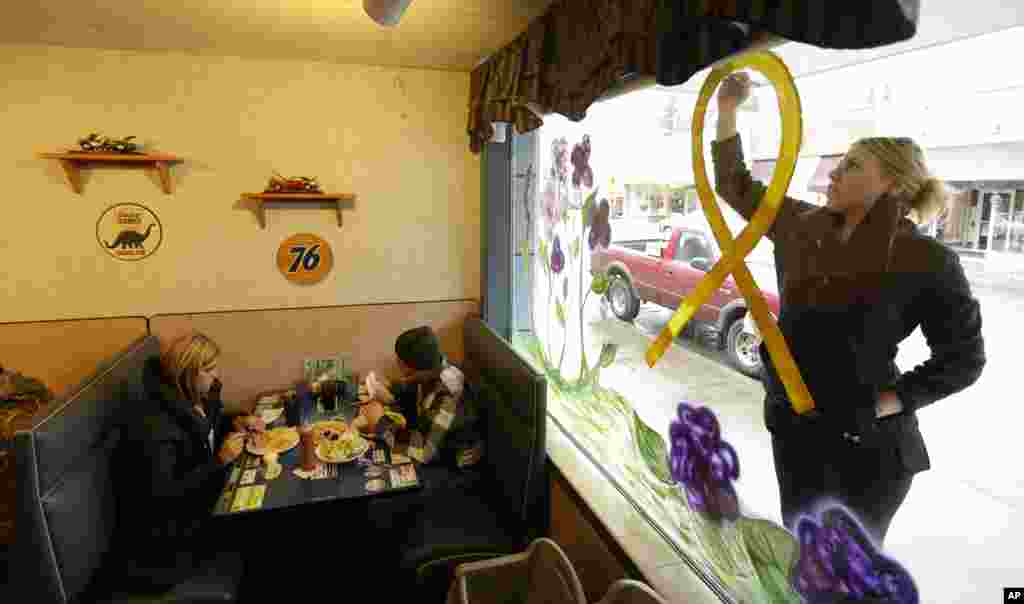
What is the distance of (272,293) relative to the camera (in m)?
3.17

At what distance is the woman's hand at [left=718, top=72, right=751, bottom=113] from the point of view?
1301mm

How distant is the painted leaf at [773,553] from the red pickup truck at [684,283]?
0.35 meters

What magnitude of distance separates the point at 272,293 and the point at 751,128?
8.74ft

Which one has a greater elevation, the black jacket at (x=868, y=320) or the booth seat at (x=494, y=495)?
the black jacket at (x=868, y=320)

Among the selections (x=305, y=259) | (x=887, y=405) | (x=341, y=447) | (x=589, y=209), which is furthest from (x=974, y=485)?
(x=305, y=259)

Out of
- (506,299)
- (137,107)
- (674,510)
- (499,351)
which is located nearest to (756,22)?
(674,510)

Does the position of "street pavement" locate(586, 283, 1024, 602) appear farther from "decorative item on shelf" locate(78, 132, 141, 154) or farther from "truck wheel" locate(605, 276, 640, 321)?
"decorative item on shelf" locate(78, 132, 141, 154)

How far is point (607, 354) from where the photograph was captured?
6.94 feet

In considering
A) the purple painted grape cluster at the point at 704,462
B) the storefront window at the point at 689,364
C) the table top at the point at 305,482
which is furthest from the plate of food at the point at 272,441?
the purple painted grape cluster at the point at 704,462

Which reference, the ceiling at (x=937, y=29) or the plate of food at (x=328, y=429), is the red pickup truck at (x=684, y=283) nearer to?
the ceiling at (x=937, y=29)

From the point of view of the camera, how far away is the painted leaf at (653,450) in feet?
5.67

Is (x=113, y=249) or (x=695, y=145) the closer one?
(x=695, y=145)

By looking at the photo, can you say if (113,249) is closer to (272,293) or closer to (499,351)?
(272,293)

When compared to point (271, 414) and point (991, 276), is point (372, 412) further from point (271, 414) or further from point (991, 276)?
point (991, 276)
